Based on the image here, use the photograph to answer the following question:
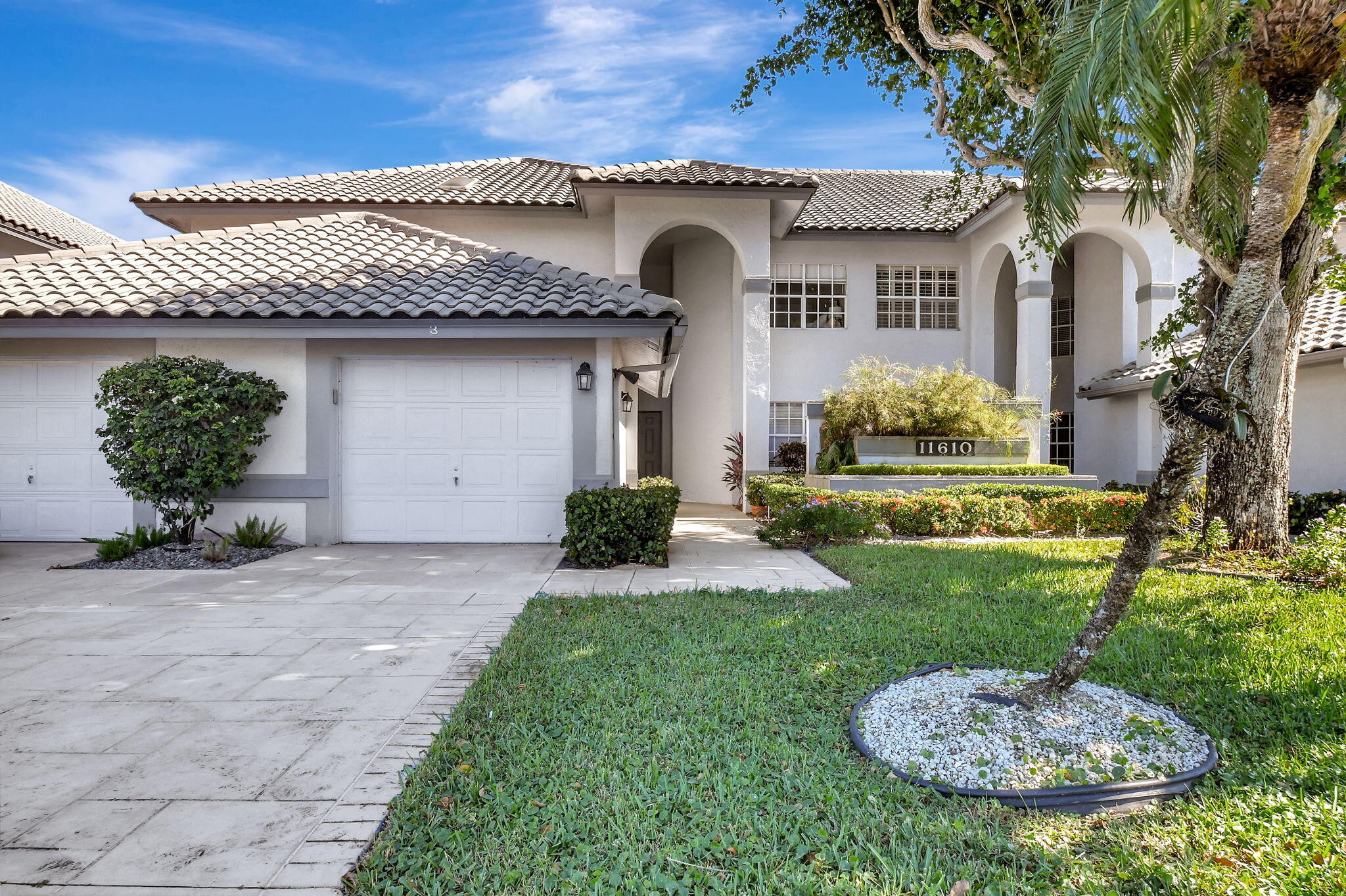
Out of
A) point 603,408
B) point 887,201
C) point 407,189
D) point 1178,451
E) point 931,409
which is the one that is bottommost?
point 1178,451

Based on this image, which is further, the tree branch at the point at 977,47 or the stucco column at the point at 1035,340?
the stucco column at the point at 1035,340

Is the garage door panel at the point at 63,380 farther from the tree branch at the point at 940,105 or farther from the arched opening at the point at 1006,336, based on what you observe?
the arched opening at the point at 1006,336

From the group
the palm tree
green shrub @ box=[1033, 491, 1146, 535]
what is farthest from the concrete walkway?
green shrub @ box=[1033, 491, 1146, 535]

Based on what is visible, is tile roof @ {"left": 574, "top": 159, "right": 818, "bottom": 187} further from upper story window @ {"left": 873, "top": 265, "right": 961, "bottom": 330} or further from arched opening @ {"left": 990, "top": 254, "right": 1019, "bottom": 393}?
arched opening @ {"left": 990, "top": 254, "right": 1019, "bottom": 393}

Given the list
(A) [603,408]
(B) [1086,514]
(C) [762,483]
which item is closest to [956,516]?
(B) [1086,514]

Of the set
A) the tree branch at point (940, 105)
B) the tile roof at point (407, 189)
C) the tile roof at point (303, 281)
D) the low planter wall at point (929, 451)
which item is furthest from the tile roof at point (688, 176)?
the low planter wall at point (929, 451)

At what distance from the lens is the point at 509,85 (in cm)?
1470

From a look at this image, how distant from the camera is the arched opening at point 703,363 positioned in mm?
17016

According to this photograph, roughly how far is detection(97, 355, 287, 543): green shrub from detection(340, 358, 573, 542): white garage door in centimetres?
145

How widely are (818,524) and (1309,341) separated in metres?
9.87

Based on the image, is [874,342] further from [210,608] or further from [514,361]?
[210,608]

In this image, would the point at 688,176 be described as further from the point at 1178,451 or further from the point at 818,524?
the point at 1178,451

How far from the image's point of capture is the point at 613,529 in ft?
27.0

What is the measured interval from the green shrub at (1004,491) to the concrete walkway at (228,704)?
493cm
